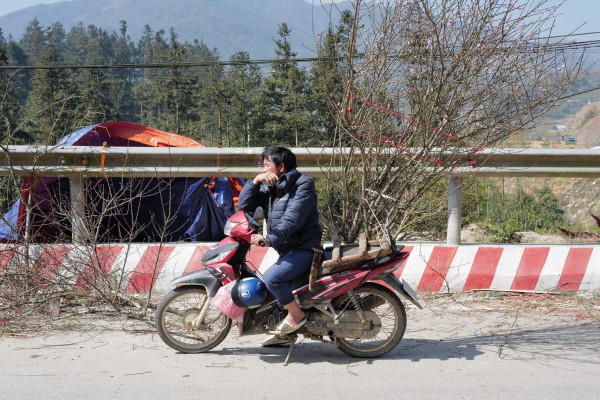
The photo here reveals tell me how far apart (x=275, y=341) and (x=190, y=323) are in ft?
2.37

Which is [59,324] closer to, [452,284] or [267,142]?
[452,284]

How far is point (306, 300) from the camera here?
5520 millimetres

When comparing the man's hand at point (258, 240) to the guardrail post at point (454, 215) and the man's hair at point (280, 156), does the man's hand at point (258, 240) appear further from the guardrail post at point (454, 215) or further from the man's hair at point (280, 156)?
the guardrail post at point (454, 215)

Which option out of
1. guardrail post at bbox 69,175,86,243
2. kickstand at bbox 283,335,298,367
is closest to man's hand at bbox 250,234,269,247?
kickstand at bbox 283,335,298,367

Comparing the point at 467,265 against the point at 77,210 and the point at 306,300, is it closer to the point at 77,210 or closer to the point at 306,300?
the point at 306,300

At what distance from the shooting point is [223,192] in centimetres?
975

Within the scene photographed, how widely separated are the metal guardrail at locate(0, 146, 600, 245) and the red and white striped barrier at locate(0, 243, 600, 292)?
0.33 m

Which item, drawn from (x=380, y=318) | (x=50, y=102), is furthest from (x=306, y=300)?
(x=50, y=102)

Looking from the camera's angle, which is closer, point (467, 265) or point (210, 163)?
point (467, 265)

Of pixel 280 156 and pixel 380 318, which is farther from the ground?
pixel 280 156

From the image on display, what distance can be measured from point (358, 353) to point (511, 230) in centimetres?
477

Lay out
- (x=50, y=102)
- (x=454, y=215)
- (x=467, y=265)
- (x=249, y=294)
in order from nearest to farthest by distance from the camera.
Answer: (x=249, y=294) → (x=467, y=265) → (x=454, y=215) → (x=50, y=102)

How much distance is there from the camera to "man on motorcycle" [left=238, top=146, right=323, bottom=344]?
5336 mm

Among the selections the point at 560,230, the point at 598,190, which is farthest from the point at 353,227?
the point at 598,190
